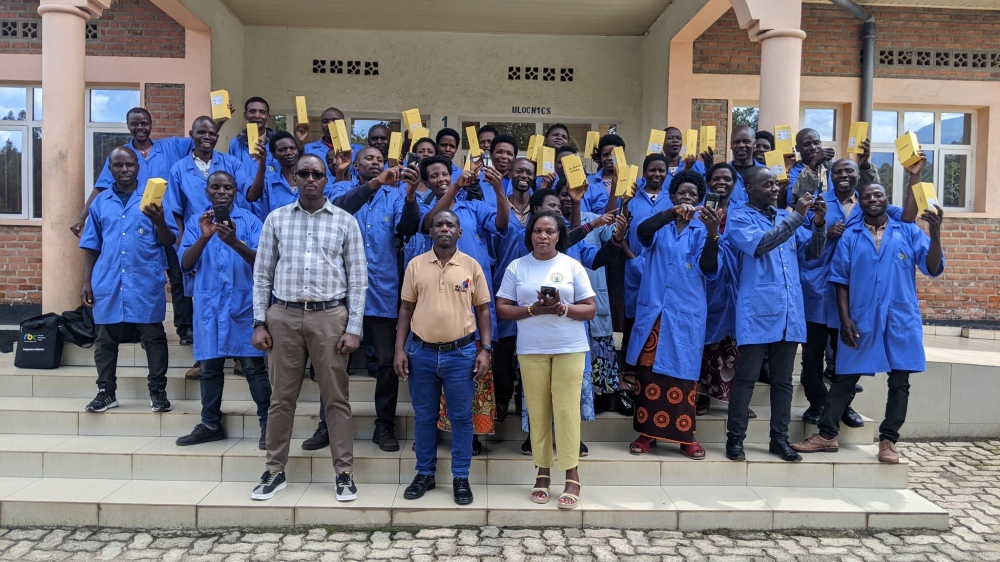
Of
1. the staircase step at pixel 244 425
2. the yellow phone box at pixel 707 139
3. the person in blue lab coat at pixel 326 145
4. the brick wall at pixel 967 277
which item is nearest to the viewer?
the staircase step at pixel 244 425

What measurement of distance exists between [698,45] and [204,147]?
20.7ft

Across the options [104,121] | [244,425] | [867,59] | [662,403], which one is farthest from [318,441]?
[867,59]

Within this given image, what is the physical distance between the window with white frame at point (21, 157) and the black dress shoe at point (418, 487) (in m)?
7.20

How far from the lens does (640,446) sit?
4.53m

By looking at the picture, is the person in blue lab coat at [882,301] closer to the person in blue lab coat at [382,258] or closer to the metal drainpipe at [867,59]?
the person in blue lab coat at [382,258]

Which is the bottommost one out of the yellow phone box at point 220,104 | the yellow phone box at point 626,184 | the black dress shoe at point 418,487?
the black dress shoe at point 418,487

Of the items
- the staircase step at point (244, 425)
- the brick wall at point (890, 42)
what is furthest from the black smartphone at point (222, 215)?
the brick wall at point (890, 42)

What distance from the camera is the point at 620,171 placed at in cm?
437

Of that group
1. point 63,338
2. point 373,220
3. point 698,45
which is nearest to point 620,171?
point 373,220

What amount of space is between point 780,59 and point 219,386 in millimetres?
5493

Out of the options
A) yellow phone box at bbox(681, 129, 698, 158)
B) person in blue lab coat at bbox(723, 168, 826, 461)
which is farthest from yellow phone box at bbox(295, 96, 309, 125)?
person in blue lab coat at bbox(723, 168, 826, 461)

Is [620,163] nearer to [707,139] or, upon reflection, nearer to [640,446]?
[707,139]

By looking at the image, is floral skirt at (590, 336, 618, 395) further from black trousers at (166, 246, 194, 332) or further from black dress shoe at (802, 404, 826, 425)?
black trousers at (166, 246, 194, 332)

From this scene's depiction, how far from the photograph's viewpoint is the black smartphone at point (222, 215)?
13.4 ft
